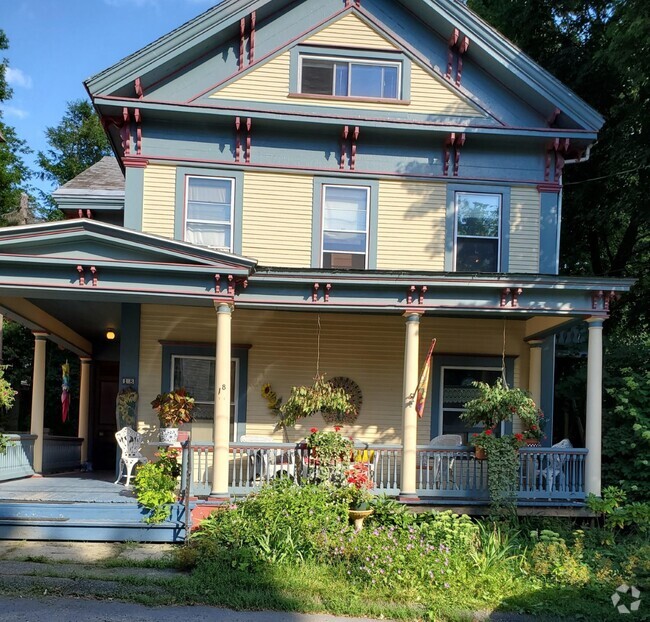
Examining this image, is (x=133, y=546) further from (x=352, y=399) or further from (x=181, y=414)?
(x=352, y=399)

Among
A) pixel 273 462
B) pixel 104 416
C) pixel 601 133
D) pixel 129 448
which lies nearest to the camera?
pixel 273 462

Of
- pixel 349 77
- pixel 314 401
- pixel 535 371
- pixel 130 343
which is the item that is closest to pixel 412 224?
pixel 349 77

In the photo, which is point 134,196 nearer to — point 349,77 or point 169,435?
point 169,435

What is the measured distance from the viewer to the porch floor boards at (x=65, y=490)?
1057 cm

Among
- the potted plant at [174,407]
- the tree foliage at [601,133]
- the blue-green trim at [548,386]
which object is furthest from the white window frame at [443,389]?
the tree foliage at [601,133]

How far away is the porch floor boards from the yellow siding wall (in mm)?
1944

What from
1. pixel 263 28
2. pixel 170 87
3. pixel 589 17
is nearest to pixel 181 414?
pixel 170 87

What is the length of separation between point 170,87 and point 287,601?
924 cm

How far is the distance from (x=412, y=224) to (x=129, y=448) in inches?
253

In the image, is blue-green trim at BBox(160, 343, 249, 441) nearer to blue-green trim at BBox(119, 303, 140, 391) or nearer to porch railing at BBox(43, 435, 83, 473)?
blue-green trim at BBox(119, 303, 140, 391)

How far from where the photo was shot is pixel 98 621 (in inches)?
276

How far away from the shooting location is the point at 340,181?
1318 cm

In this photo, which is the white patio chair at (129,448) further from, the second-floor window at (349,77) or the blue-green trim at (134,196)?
the second-floor window at (349,77)

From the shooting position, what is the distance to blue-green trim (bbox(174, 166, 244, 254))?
12805mm
